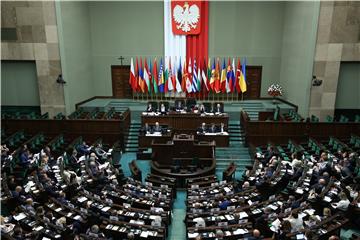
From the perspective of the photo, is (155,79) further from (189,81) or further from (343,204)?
(343,204)

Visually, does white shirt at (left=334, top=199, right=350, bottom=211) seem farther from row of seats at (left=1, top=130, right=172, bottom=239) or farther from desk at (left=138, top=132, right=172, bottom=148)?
desk at (left=138, top=132, right=172, bottom=148)

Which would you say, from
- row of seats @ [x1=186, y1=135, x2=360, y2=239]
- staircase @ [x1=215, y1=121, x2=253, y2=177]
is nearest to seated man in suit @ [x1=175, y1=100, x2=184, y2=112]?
staircase @ [x1=215, y1=121, x2=253, y2=177]

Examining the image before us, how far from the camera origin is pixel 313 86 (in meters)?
20.0

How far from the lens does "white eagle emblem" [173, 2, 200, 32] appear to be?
2444cm

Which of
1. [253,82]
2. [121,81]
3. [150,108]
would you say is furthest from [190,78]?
[121,81]

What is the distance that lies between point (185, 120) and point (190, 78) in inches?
196

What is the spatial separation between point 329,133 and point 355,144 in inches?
77.6

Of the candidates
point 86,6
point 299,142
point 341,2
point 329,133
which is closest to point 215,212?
point 299,142

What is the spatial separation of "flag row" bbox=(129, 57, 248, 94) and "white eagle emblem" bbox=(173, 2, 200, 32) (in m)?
3.27

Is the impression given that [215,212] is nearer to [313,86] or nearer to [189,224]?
[189,224]

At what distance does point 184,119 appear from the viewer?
1942 cm

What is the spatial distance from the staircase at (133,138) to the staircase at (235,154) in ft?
17.5

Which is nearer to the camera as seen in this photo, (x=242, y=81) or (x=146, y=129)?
(x=146, y=129)

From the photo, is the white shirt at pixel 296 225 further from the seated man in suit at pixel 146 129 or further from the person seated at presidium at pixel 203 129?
the seated man in suit at pixel 146 129
